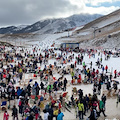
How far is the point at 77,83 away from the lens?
49.4ft

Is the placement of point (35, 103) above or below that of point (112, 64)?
below

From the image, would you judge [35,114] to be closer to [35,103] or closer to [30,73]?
[35,103]

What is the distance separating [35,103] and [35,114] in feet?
7.44

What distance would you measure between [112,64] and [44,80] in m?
11.2

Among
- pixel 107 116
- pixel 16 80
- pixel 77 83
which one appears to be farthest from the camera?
pixel 16 80

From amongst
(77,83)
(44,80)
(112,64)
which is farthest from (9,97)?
(112,64)

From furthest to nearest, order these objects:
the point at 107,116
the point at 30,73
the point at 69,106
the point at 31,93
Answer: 1. the point at 30,73
2. the point at 31,93
3. the point at 69,106
4. the point at 107,116

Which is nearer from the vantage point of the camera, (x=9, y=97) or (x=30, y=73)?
(x=9, y=97)

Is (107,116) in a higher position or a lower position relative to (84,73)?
lower

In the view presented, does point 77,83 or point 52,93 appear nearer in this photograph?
point 52,93

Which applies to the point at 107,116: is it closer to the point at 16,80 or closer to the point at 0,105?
the point at 0,105

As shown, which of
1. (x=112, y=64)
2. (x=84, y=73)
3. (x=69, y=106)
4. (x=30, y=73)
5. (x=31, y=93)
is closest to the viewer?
(x=69, y=106)

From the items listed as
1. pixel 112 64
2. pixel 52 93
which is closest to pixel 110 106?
pixel 52 93

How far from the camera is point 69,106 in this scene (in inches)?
400
